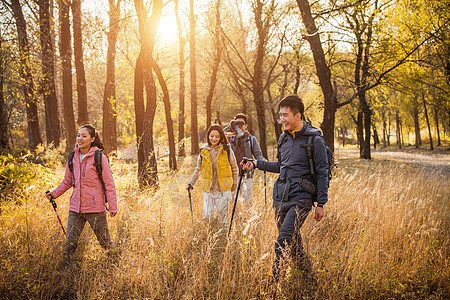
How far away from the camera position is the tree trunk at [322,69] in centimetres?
1005

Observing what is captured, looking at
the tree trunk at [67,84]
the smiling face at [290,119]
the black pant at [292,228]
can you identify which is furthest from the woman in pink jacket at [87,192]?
the tree trunk at [67,84]

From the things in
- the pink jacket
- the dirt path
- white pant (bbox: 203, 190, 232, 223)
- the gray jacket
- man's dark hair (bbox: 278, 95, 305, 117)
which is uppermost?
man's dark hair (bbox: 278, 95, 305, 117)

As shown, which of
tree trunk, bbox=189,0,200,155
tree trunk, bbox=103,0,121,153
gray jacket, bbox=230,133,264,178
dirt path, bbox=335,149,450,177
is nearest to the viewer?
gray jacket, bbox=230,133,264,178

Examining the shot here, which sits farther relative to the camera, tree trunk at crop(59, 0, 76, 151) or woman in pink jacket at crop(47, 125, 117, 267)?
tree trunk at crop(59, 0, 76, 151)

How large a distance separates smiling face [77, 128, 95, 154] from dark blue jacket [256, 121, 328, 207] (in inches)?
97.7

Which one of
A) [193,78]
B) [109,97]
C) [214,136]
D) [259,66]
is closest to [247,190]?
[214,136]

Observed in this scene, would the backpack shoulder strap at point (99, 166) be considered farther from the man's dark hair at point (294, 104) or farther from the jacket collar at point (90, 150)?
the man's dark hair at point (294, 104)

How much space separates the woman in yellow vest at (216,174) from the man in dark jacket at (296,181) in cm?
158

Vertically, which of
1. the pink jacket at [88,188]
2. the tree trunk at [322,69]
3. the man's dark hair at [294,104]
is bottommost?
the pink jacket at [88,188]

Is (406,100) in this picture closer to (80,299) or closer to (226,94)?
(226,94)

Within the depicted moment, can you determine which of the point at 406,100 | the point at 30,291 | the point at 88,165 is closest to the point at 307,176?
the point at 88,165

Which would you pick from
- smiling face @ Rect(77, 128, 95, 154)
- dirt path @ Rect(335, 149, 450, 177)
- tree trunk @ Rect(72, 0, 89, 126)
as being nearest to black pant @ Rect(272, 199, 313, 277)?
smiling face @ Rect(77, 128, 95, 154)

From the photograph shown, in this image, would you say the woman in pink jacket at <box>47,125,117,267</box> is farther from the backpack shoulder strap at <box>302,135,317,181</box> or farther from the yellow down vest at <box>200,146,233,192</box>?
the backpack shoulder strap at <box>302,135,317,181</box>

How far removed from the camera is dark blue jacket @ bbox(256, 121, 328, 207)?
10.9ft
